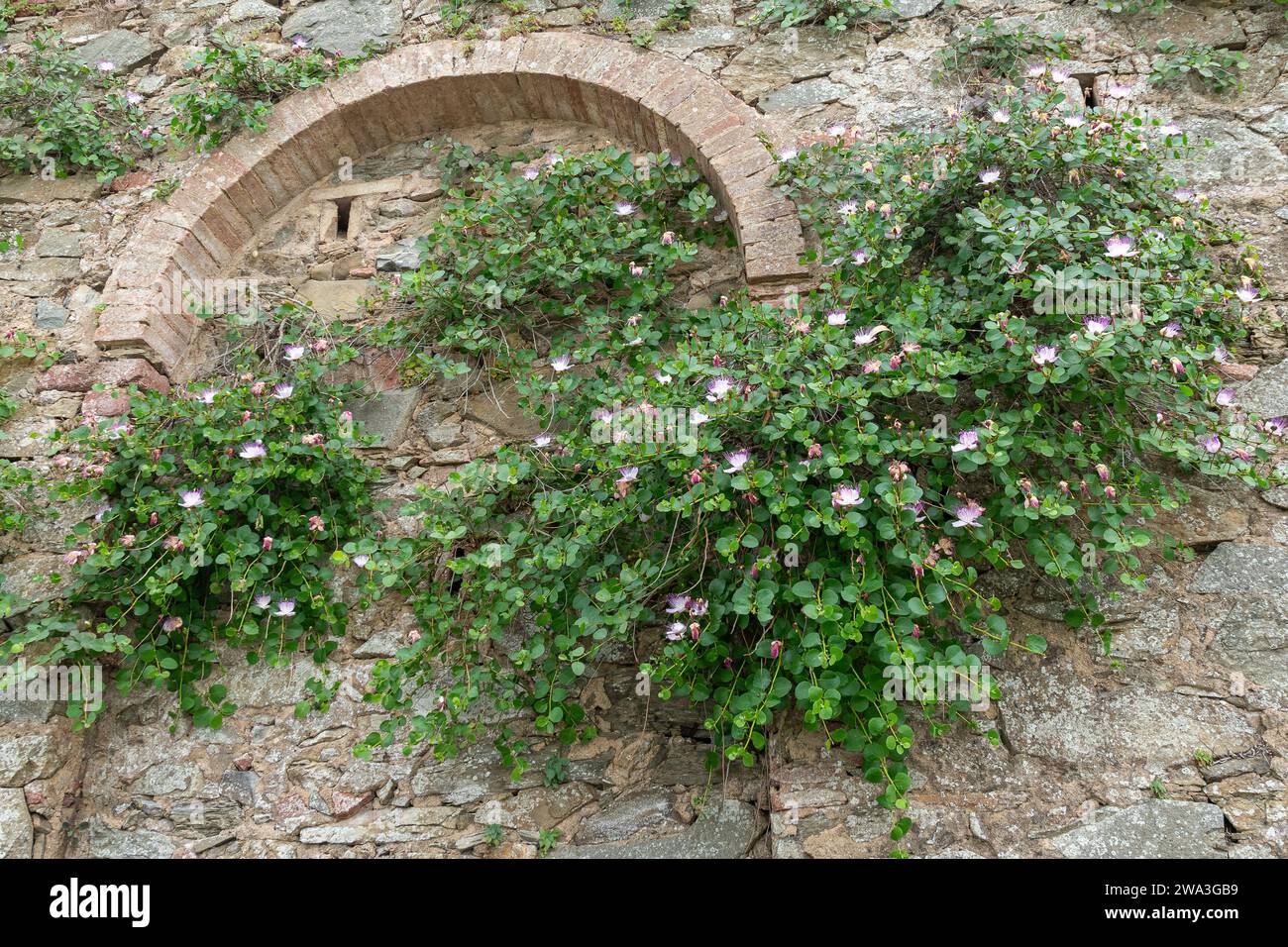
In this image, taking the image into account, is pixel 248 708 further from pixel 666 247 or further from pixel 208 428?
pixel 666 247

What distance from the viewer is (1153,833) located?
2.36 m

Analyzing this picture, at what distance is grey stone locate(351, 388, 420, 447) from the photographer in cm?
341

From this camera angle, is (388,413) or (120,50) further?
(120,50)

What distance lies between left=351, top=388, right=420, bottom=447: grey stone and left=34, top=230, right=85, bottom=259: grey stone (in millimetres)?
1357

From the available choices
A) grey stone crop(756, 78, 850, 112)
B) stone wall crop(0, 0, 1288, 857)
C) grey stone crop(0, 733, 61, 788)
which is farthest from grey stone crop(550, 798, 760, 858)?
grey stone crop(756, 78, 850, 112)

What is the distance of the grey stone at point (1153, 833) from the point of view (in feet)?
7.68

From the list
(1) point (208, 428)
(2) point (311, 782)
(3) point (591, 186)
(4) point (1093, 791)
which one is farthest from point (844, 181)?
(2) point (311, 782)

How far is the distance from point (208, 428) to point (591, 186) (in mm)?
1570

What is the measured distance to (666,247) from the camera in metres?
3.28

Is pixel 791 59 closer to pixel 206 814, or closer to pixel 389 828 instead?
pixel 389 828

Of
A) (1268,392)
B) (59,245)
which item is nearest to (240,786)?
(59,245)

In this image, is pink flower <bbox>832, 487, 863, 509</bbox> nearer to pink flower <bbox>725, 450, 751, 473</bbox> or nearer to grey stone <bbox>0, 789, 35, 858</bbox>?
pink flower <bbox>725, 450, 751, 473</bbox>

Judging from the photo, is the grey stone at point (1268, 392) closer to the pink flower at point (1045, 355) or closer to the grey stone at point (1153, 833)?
the pink flower at point (1045, 355)

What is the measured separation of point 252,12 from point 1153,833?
14.7 feet
